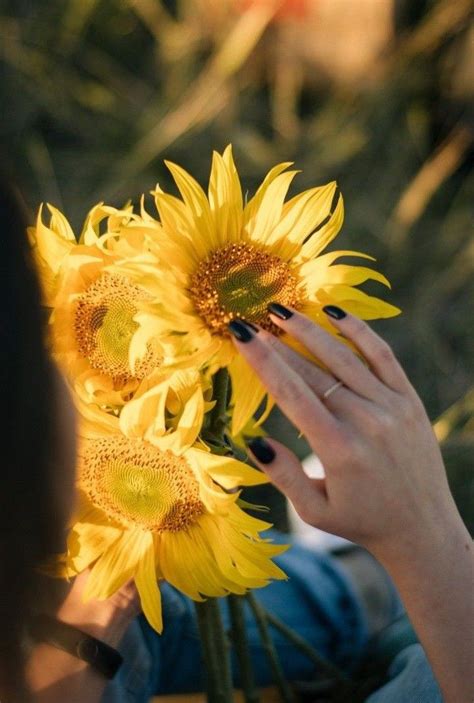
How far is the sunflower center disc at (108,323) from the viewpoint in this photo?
1.50 ft

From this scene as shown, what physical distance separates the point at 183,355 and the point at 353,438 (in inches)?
3.8

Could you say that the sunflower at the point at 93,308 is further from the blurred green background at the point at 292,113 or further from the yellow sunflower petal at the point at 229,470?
the blurred green background at the point at 292,113

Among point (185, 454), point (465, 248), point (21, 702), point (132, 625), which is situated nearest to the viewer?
point (185, 454)

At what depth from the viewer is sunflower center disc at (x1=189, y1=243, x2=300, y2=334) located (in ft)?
1.47

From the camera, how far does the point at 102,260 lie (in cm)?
45

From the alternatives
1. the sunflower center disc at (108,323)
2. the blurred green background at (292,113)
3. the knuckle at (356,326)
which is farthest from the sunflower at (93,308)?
the blurred green background at (292,113)

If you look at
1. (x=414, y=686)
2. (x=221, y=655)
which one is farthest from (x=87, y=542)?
(x=414, y=686)

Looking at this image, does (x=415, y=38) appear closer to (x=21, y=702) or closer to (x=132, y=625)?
(x=132, y=625)

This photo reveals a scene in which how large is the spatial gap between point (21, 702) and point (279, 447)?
0.85ft

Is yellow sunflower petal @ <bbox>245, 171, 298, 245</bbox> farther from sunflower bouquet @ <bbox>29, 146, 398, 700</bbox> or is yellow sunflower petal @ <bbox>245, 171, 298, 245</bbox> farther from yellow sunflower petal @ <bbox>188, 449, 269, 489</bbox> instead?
yellow sunflower petal @ <bbox>188, 449, 269, 489</bbox>

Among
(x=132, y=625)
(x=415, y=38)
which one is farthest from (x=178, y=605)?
(x=415, y=38)

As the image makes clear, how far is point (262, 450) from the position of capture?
0.44m

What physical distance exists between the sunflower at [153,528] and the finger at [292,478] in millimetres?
21

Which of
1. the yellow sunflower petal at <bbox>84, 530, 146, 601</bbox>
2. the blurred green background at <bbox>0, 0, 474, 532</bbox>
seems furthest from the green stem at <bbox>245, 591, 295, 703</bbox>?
the blurred green background at <bbox>0, 0, 474, 532</bbox>
